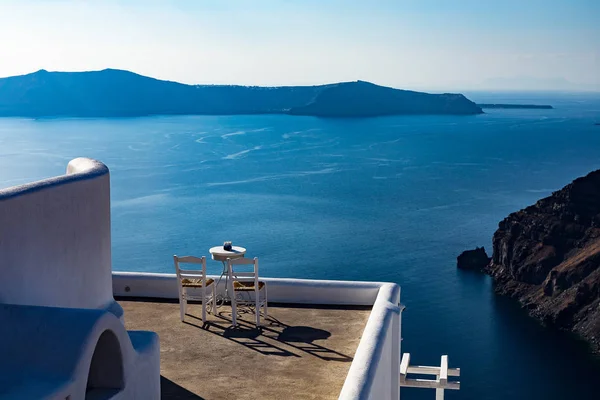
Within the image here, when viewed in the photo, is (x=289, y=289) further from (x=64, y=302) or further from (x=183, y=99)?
(x=183, y=99)

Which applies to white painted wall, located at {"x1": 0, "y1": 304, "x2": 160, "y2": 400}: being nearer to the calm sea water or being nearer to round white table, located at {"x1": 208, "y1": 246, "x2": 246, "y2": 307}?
round white table, located at {"x1": 208, "y1": 246, "x2": 246, "y2": 307}

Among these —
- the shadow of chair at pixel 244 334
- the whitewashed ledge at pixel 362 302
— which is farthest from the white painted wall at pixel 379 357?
the shadow of chair at pixel 244 334

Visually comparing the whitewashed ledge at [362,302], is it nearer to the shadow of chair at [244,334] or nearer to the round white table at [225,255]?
the round white table at [225,255]

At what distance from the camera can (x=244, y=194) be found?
77875 mm

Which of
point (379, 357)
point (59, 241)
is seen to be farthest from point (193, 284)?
point (59, 241)

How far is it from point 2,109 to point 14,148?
5633 cm

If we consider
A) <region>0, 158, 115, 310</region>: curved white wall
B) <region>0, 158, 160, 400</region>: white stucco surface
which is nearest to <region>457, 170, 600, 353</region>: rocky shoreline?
<region>0, 158, 115, 310</region>: curved white wall

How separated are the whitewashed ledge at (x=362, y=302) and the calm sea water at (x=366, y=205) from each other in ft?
125

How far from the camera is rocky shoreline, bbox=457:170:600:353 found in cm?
6003

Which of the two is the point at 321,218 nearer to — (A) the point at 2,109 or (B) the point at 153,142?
(B) the point at 153,142

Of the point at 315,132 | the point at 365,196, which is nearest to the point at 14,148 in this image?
the point at 365,196

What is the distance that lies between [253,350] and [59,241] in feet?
7.64

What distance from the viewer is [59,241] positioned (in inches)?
180

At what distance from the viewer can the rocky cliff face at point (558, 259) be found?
60062 mm
